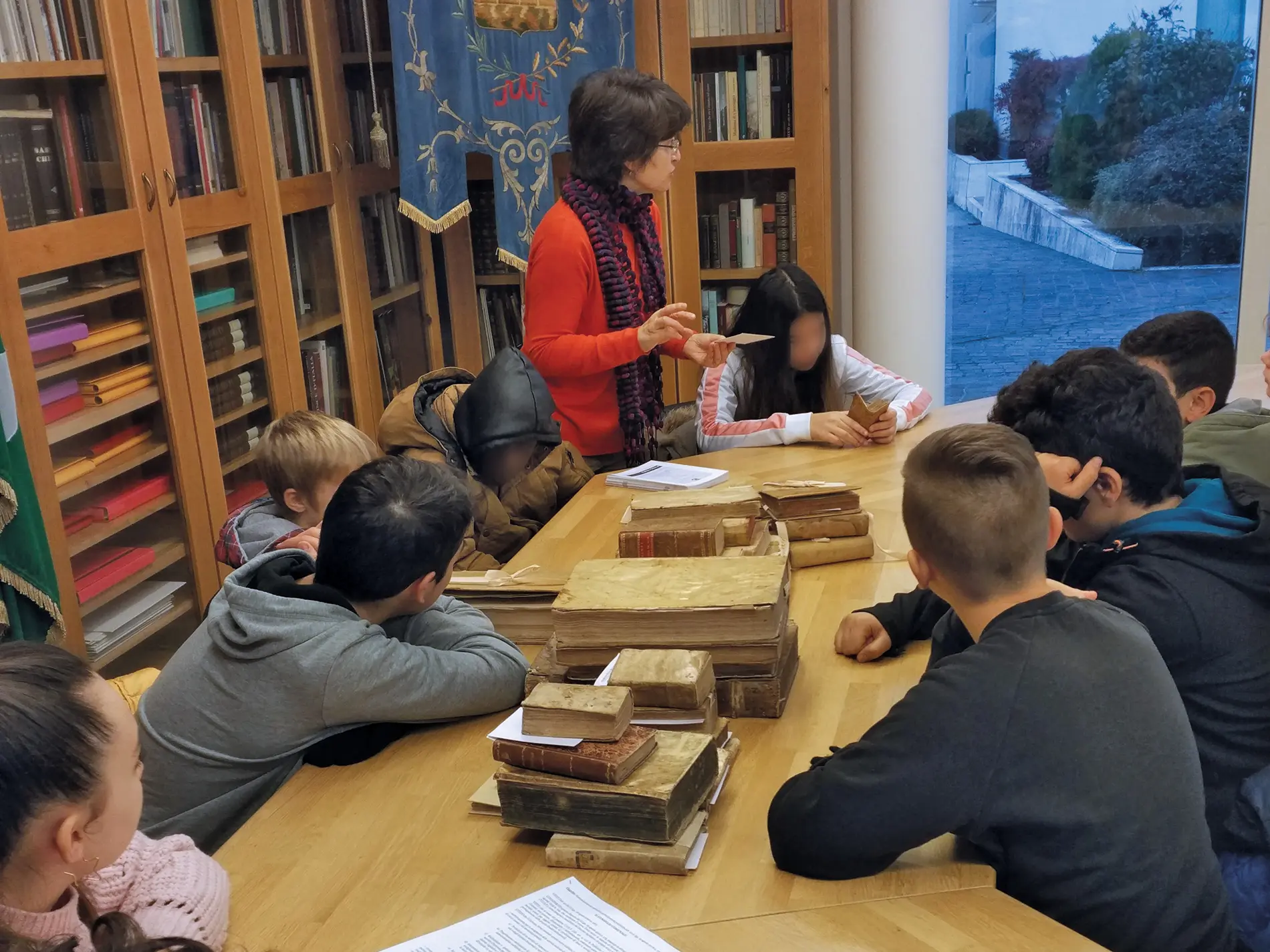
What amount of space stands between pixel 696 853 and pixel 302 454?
131cm

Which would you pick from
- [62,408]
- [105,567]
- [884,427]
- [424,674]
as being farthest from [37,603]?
[884,427]

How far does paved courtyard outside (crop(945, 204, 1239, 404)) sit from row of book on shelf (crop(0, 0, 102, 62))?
10.1ft

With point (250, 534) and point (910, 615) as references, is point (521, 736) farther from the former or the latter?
point (250, 534)

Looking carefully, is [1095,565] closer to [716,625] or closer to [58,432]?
[716,625]

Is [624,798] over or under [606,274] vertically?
under

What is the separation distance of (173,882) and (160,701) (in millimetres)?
428

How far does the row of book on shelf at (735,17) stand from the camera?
3.90 metres

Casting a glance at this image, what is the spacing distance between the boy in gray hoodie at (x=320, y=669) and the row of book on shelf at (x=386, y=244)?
243 cm

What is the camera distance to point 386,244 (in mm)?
3971

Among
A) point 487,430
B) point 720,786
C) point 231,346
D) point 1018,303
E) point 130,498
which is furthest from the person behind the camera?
point 1018,303

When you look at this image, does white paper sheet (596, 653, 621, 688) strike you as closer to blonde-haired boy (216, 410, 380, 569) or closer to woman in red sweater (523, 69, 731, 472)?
blonde-haired boy (216, 410, 380, 569)

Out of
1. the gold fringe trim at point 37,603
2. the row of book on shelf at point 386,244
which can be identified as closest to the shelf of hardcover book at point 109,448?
the gold fringe trim at point 37,603

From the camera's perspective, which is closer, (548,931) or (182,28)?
(548,931)

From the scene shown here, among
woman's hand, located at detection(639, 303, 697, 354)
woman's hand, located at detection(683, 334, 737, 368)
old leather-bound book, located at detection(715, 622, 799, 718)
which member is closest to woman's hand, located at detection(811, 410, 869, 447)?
woman's hand, located at detection(683, 334, 737, 368)
